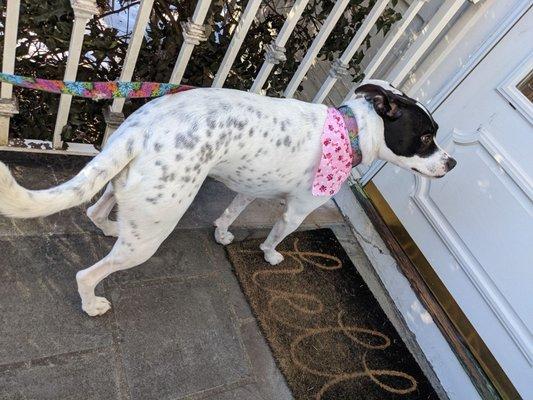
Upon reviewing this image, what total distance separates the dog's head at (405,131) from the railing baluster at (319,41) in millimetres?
817

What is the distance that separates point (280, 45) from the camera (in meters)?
3.15

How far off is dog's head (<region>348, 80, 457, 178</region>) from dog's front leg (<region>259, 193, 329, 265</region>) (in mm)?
500

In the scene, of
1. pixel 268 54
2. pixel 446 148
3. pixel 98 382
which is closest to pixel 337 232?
pixel 446 148

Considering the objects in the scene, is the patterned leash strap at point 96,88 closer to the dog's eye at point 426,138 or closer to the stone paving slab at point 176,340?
the stone paving slab at point 176,340

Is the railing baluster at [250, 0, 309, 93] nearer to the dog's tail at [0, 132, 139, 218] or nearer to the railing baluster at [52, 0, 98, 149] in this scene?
the railing baluster at [52, 0, 98, 149]

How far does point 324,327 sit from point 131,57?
2.18 metres

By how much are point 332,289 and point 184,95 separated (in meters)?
1.89

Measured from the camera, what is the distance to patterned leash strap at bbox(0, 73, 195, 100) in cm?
207

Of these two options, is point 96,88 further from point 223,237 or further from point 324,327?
point 324,327

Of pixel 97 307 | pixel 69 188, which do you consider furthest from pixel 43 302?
pixel 69 188

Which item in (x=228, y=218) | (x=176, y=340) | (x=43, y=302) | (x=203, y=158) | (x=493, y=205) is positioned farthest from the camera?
(x=493, y=205)

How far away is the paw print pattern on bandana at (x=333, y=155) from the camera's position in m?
2.40

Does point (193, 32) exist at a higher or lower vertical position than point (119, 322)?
higher

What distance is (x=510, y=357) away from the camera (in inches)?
120
